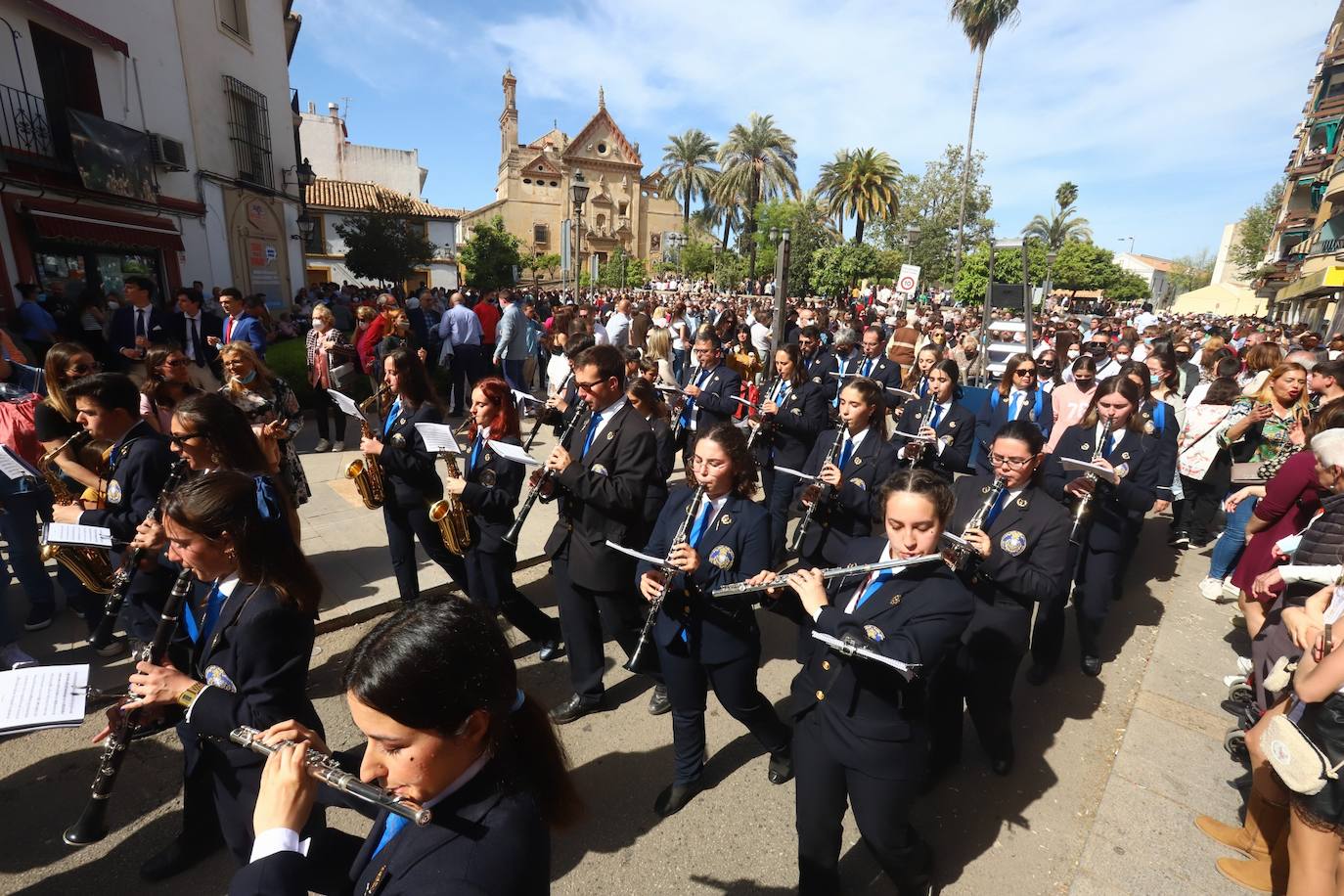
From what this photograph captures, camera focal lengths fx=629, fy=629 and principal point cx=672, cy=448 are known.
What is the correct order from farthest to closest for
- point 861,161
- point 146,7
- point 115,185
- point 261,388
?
point 861,161 < point 146,7 < point 115,185 < point 261,388

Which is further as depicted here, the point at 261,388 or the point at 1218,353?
the point at 1218,353

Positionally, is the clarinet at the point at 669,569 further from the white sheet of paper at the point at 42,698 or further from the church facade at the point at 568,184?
the church facade at the point at 568,184

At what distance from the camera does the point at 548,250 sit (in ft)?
215

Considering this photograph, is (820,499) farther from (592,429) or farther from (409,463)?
(409,463)

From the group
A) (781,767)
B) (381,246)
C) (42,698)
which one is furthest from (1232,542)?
(381,246)

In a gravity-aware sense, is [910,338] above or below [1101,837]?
above

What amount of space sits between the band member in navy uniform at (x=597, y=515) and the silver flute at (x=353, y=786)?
6.98ft

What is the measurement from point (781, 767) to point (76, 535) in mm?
3971

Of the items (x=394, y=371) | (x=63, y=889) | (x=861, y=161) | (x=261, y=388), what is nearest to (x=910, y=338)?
(x=394, y=371)

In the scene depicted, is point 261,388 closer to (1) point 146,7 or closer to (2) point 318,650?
(2) point 318,650

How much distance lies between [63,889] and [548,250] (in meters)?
67.2

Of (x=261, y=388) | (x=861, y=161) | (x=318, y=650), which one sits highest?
(x=861, y=161)

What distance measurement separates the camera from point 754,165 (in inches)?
1695

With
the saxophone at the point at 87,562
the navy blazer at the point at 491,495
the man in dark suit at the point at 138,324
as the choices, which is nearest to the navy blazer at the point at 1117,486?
the navy blazer at the point at 491,495
